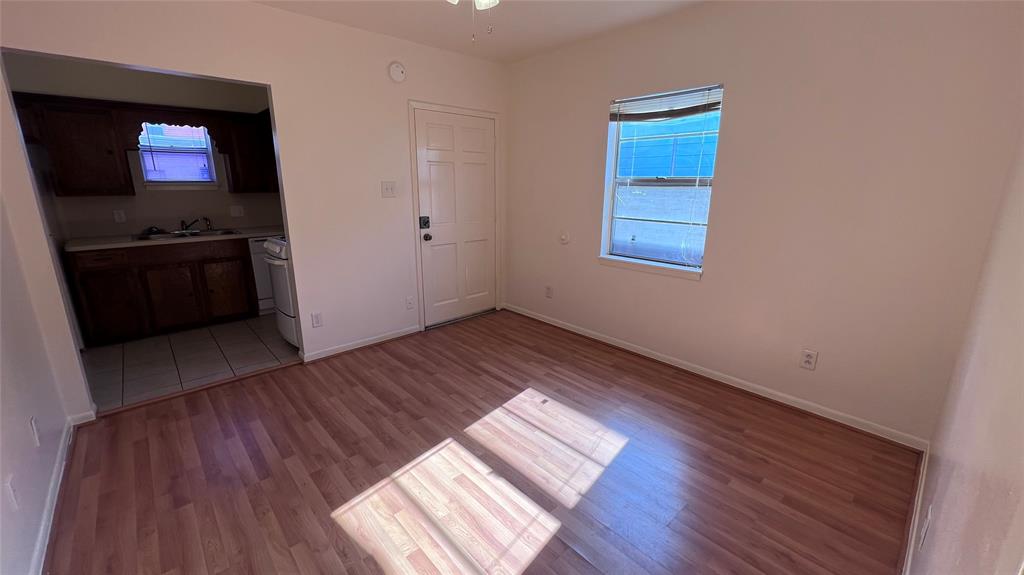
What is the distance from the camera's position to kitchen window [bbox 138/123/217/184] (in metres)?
3.81

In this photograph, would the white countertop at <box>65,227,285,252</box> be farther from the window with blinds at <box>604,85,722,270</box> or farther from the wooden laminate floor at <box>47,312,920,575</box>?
the window with blinds at <box>604,85,722,270</box>

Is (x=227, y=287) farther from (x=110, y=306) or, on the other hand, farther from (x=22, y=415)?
(x=22, y=415)

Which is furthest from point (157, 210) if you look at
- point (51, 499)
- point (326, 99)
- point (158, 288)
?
point (51, 499)

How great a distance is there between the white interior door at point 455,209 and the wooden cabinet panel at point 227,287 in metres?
1.95

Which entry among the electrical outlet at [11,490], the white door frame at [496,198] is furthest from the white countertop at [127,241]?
the electrical outlet at [11,490]

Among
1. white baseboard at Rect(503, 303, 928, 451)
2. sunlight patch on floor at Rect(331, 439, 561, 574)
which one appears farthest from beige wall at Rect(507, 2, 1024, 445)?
sunlight patch on floor at Rect(331, 439, 561, 574)

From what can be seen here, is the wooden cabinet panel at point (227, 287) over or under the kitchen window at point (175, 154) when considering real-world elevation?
under

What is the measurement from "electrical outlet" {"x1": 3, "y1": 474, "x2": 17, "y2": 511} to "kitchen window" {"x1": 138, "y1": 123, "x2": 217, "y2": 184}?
347 centimetres

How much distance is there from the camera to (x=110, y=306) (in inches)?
134

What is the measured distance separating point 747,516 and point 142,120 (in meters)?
5.47

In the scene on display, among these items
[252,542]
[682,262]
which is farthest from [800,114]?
[252,542]

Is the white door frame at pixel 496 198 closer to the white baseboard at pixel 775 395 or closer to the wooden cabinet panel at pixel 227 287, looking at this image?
the white baseboard at pixel 775 395

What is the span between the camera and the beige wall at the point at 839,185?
1.89 metres

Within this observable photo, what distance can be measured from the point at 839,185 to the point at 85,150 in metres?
5.70
